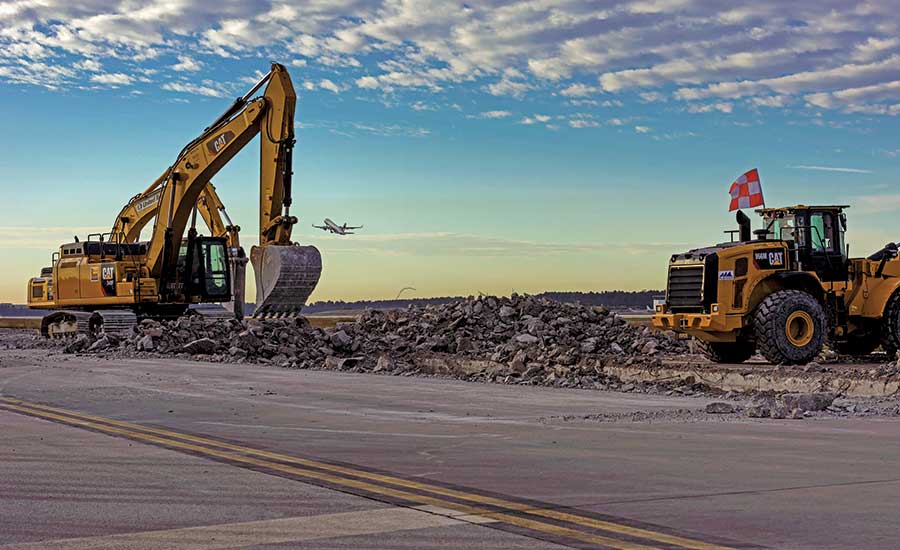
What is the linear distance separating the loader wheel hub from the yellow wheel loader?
0.02 metres

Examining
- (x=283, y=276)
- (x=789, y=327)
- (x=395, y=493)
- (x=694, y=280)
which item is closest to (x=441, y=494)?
(x=395, y=493)

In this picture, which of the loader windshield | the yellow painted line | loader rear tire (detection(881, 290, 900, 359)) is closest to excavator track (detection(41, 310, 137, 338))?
the loader windshield

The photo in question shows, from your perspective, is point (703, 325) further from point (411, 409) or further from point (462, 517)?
point (462, 517)

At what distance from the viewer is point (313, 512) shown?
24.9ft

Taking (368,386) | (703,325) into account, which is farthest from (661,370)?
(368,386)

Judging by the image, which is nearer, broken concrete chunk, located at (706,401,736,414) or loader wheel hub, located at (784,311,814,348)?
broken concrete chunk, located at (706,401,736,414)

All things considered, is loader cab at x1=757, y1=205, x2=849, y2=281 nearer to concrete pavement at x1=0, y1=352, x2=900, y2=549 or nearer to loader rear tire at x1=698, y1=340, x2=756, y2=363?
loader rear tire at x1=698, y1=340, x2=756, y2=363

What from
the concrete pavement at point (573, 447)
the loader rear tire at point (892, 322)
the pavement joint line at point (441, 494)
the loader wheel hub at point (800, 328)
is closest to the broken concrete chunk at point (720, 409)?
the concrete pavement at point (573, 447)

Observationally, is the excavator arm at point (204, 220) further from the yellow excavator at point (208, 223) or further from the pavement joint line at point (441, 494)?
the pavement joint line at point (441, 494)

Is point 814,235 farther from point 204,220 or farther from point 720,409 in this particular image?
point 204,220

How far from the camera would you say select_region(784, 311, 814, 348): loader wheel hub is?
72.5 feet

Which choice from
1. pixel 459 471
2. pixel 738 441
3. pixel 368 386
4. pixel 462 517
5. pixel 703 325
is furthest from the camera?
pixel 703 325

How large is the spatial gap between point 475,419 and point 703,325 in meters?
9.72

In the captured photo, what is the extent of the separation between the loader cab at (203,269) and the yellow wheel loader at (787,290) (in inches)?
725
